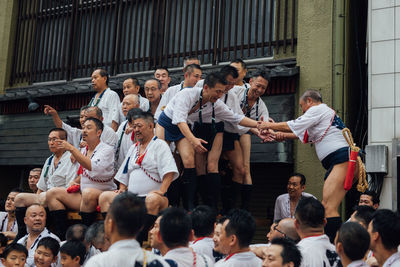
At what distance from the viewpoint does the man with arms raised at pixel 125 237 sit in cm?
321

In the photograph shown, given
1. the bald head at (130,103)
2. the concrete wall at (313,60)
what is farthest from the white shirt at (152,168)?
the concrete wall at (313,60)

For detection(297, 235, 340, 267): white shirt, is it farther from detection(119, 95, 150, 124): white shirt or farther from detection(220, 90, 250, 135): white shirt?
detection(119, 95, 150, 124): white shirt

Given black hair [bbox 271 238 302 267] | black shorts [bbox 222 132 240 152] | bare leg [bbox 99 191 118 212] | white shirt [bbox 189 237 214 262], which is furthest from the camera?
black shorts [bbox 222 132 240 152]

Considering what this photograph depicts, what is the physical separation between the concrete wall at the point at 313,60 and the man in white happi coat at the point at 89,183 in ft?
11.1

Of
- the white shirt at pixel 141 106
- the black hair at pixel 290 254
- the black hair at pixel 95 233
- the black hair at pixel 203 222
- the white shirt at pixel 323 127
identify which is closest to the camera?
the black hair at pixel 290 254

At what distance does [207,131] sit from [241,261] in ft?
10.5

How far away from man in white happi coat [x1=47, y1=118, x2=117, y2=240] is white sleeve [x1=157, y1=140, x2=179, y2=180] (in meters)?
1.10

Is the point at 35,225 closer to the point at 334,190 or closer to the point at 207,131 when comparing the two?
the point at 207,131

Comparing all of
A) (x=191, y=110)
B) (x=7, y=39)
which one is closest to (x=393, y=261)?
(x=191, y=110)

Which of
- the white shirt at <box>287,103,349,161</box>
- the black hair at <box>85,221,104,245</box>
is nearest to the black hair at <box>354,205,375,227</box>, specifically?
the white shirt at <box>287,103,349,161</box>

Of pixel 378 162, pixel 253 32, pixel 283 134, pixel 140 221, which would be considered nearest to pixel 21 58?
pixel 253 32

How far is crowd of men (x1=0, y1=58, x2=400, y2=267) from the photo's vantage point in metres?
4.24

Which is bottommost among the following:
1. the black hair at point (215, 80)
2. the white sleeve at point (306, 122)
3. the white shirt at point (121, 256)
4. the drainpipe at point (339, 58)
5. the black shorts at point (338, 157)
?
the white shirt at point (121, 256)

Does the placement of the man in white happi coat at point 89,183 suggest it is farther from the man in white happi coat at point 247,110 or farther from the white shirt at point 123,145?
the man in white happi coat at point 247,110
